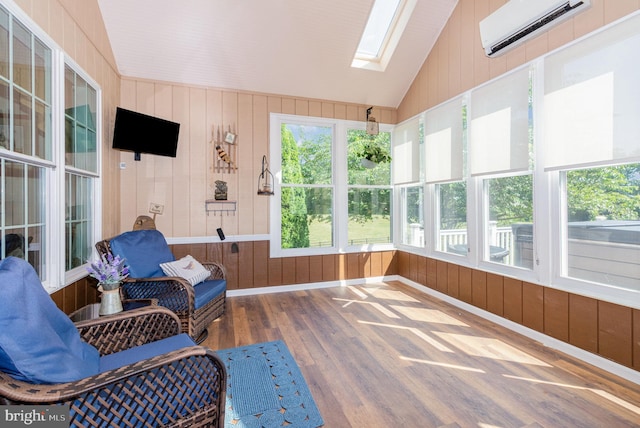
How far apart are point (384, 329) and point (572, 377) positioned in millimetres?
1430

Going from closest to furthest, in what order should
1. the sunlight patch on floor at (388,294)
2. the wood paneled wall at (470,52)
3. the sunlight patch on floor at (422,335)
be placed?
the wood paneled wall at (470,52) < the sunlight patch on floor at (422,335) < the sunlight patch on floor at (388,294)

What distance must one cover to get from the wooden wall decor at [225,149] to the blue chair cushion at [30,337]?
9.34 feet

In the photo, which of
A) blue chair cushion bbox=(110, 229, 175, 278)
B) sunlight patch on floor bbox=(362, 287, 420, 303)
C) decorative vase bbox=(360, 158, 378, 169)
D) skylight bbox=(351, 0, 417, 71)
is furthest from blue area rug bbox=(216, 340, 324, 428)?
skylight bbox=(351, 0, 417, 71)

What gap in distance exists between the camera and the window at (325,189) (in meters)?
4.32

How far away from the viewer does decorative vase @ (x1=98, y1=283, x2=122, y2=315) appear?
2.03 m

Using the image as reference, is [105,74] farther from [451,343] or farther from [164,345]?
[451,343]

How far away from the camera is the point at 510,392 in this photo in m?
1.98

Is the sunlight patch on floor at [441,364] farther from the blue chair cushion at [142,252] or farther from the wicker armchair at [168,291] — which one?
the blue chair cushion at [142,252]

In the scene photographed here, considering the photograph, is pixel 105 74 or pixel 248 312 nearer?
pixel 105 74

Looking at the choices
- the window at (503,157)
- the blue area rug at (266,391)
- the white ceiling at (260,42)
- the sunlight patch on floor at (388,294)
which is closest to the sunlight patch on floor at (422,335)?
the sunlight patch on floor at (388,294)

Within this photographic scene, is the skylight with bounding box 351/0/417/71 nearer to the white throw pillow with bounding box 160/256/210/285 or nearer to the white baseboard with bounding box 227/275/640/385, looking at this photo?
the white baseboard with bounding box 227/275/640/385

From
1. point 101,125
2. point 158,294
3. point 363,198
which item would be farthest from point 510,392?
point 101,125

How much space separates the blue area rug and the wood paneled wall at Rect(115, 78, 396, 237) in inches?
76.5

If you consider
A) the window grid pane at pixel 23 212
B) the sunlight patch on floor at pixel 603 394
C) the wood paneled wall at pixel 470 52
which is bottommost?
the sunlight patch on floor at pixel 603 394
